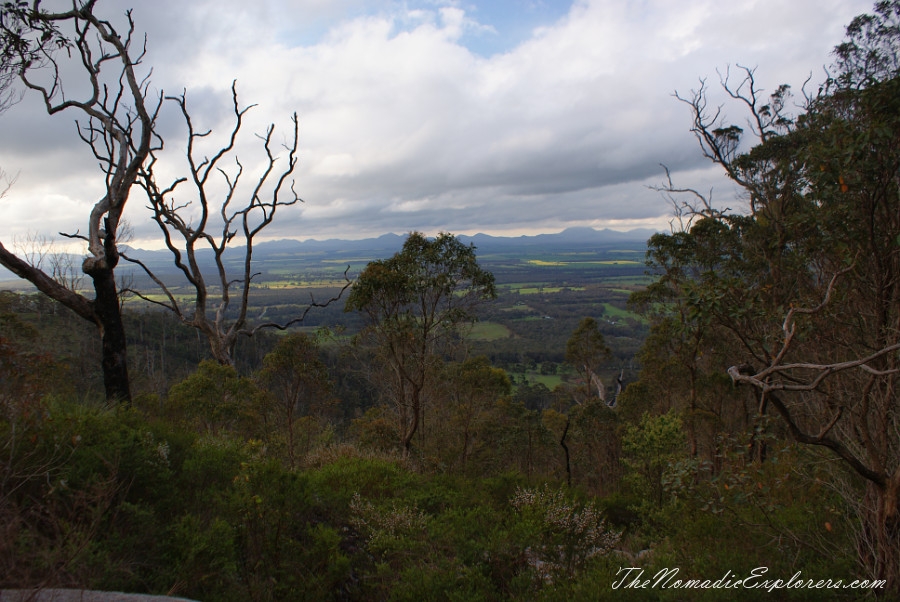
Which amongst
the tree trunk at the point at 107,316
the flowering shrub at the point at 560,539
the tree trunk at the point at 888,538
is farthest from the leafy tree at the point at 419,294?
the tree trunk at the point at 888,538

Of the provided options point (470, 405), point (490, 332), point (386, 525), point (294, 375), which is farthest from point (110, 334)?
point (490, 332)

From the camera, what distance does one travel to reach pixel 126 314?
116ft

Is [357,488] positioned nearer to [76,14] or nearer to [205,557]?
[205,557]

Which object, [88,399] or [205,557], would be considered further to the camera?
[88,399]

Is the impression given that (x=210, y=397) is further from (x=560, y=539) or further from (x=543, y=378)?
(x=543, y=378)

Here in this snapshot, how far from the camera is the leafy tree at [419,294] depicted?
1042cm

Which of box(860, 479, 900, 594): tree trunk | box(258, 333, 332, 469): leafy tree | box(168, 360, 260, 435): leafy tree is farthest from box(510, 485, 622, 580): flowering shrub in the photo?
box(258, 333, 332, 469): leafy tree

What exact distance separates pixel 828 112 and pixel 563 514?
600 cm

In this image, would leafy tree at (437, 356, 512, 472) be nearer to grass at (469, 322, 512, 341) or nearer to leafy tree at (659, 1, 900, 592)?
leafy tree at (659, 1, 900, 592)

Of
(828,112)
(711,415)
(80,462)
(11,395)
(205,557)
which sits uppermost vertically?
(828,112)

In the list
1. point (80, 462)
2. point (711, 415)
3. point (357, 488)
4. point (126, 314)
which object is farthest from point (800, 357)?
point (126, 314)

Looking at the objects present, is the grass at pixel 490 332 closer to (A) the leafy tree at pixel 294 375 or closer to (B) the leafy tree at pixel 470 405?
(B) the leafy tree at pixel 470 405

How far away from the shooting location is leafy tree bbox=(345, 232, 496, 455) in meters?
10.4

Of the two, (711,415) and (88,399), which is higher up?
(88,399)
